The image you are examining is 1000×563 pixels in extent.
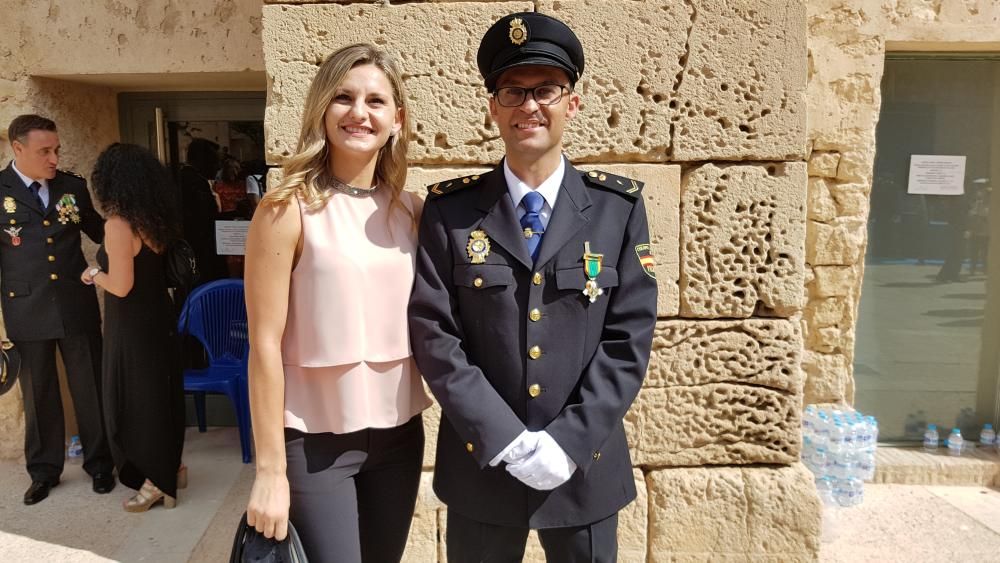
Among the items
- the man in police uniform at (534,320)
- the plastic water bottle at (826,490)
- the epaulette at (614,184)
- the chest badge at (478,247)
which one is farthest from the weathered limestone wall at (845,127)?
the chest badge at (478,247)

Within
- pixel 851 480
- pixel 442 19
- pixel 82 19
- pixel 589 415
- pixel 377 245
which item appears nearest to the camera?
pixel 589 415

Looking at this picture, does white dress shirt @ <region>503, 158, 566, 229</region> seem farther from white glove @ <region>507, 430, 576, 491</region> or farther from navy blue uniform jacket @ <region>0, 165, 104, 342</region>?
navy blue uniform jacket @ <region>0, 165, 104, 342</region>

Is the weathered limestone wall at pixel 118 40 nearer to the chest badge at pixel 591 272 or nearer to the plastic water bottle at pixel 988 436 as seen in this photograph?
the chest badge at pixel 591 272

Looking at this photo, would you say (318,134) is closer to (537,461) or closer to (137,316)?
(537,461)

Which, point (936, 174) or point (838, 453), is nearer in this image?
point (838, 453)

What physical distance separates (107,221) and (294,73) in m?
1.43

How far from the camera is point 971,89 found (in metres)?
3.93

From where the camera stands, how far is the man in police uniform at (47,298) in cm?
368

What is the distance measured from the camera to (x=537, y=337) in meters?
1.67

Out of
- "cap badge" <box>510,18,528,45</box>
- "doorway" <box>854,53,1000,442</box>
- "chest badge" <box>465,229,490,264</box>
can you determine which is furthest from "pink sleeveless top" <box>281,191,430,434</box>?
"doorway" <box>854,53,1000,442</box>

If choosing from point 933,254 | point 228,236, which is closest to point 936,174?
point 933,254

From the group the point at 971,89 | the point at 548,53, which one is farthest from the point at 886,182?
the point at 548,53

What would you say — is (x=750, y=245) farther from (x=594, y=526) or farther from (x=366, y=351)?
(x=366, y=351)

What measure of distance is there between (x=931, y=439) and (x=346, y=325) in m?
4.09
